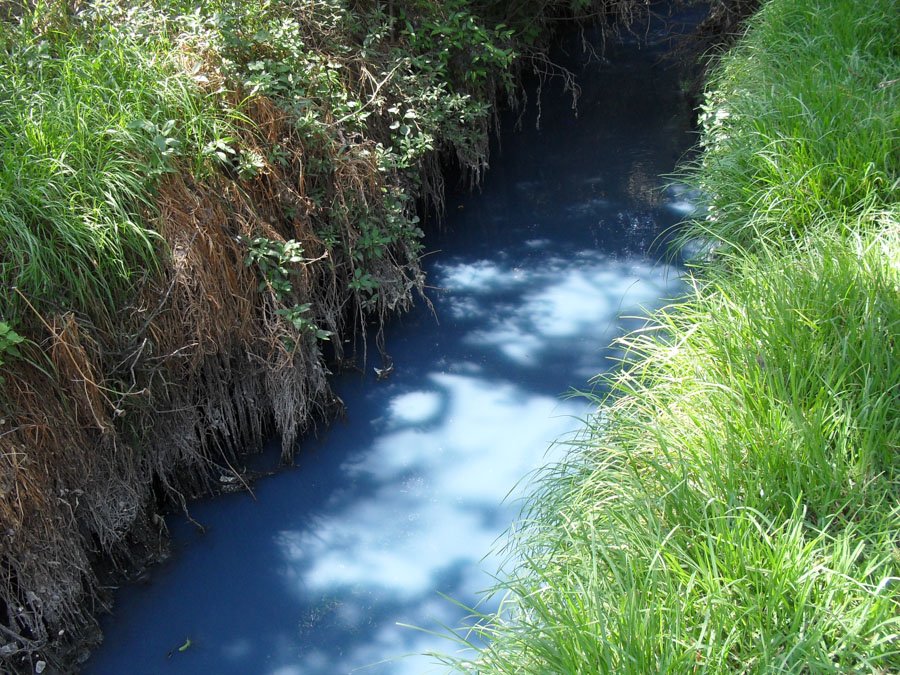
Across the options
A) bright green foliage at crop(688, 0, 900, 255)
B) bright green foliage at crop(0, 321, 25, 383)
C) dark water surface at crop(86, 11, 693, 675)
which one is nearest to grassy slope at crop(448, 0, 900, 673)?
bright green foliage at crop(688, 0, 900, 255)

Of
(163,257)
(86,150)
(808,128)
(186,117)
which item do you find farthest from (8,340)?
(808,128)

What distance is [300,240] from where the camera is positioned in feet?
10.7

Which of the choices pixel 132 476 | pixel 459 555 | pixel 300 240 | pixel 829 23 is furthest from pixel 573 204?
pixel 132 476

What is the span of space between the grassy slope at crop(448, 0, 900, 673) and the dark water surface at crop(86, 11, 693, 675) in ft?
1.37

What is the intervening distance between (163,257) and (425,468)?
1271 mm

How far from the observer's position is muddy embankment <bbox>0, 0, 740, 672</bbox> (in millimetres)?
2377

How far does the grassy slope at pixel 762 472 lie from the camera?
1.47 metres

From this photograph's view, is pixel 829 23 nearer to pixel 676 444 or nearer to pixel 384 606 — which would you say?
pixel 676 444

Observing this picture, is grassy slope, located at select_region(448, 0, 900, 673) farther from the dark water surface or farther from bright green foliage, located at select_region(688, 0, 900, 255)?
the dark water surface

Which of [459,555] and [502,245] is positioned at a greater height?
[502,245]

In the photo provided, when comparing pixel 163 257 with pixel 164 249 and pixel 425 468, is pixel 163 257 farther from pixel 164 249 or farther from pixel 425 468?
pixel 425 468

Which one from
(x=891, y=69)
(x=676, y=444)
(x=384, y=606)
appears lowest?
(x=384, y=606)

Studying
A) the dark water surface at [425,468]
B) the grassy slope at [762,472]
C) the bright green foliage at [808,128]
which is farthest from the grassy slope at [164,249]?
A: the bright green foliage at [808,128]

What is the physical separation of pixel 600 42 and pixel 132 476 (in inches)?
239
